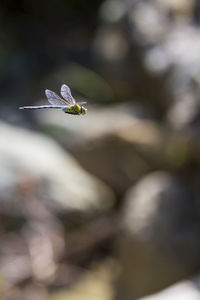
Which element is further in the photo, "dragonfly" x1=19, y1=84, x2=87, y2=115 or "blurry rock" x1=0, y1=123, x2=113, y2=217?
"blurry rock" x1=0, y1=123, x2=113, y2=217

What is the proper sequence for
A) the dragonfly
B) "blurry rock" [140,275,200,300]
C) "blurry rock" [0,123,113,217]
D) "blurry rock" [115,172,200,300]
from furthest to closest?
"blurry rock" [0,123,113,217], "blurry rock" [115,172,200,300], "blurry rock" [140,275,200,300], the dragonfly

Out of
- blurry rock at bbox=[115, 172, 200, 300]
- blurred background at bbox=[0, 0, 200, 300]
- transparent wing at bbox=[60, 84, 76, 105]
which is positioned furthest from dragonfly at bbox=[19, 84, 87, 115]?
blurry rock at bbox=[115, 172, 200, 300]

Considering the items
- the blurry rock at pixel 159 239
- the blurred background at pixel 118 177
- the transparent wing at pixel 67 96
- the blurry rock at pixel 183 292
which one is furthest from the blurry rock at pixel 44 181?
the transparent wing at pixel 67 96

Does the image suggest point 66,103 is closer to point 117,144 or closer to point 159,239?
point 159,239

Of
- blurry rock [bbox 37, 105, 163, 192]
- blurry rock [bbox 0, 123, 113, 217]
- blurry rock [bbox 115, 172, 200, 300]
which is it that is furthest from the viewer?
blurry rock [bbox 0, 123, 113, 217]

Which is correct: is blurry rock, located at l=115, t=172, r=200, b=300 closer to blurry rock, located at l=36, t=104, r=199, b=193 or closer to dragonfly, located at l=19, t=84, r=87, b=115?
blurry rock, located at l=36, t=104, r=199, b=193

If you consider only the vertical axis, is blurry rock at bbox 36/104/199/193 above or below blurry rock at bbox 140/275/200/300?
above

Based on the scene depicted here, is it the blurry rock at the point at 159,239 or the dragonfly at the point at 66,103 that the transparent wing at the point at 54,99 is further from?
the blurry rock at the point at 159,239

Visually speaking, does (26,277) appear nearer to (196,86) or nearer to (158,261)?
(158,261)

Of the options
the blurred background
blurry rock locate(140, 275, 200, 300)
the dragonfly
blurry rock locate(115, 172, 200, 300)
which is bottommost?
the dragonfly

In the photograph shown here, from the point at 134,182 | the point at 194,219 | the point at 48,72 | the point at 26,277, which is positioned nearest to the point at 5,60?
the point at 48,72
